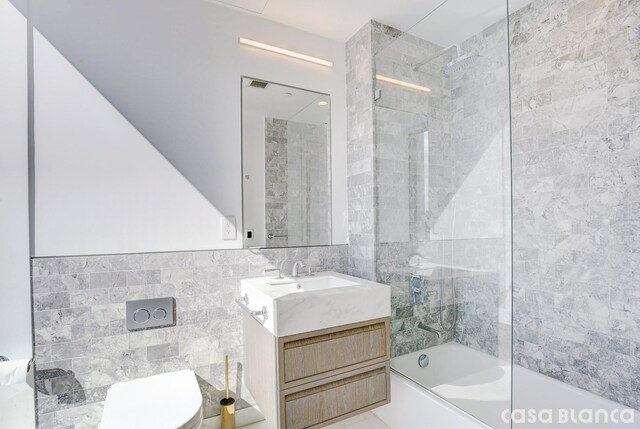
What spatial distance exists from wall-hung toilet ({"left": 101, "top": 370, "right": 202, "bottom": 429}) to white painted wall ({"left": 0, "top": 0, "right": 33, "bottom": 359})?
533 millimetres

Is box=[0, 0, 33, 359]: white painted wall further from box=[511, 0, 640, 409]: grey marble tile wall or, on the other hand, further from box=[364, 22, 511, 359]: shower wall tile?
box=[511, 0, 640, 409]: grey marble tile wall

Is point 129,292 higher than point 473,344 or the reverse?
higher

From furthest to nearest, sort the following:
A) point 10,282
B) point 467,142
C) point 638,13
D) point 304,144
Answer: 1. point 304,144
2. point 467,142
3. point 638,13
4. point 10,282

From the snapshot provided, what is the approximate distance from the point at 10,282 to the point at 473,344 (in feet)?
7.92

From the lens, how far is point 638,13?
169 cm

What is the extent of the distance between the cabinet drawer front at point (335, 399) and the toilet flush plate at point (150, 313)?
800mm

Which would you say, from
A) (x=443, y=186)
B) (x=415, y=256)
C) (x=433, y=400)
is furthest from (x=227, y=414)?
(x=443, y=186)

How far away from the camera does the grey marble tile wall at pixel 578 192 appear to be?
1740mm

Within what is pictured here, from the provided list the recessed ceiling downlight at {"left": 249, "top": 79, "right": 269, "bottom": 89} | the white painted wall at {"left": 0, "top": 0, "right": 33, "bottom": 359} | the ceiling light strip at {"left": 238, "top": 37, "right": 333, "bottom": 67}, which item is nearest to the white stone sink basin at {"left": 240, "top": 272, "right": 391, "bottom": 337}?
the white painted wall at {"left": 0, "top": 0, "right": 33, "bottom": 359}

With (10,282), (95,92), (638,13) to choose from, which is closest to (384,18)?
(638,13)

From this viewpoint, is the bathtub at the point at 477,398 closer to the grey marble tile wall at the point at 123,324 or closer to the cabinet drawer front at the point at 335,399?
the cabinet drawer front at the point at 335,399

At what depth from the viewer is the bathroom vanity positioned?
59.4 inches

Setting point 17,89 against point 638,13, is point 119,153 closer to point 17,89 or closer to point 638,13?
point 17,89

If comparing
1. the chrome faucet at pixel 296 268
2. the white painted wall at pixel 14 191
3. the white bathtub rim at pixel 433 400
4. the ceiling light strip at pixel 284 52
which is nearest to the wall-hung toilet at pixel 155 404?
the white painted wall at pixel 14 191
